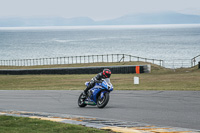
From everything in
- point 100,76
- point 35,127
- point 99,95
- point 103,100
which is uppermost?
point 100,76

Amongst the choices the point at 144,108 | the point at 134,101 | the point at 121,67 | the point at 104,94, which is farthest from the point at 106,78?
the point at 121,67

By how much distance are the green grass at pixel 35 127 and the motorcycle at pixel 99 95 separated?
3371mm

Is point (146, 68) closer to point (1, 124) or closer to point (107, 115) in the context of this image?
point (107, 115)

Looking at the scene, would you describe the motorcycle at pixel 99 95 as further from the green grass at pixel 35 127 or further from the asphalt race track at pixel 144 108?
the green grass at pixel 35 127

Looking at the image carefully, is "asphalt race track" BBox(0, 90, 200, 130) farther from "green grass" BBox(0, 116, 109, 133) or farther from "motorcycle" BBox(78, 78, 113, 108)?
"green grass" BBox(0, 116, 109, 133)

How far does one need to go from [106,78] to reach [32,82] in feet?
63.7

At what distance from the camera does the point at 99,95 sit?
1355 cm

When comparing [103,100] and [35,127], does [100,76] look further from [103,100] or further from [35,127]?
[35,127]

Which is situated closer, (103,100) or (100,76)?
(100,76)

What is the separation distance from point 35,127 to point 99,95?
15.2 feet

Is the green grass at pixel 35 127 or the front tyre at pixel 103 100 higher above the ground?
the front tyre at pixel 103 100

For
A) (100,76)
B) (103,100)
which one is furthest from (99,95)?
(100,76)

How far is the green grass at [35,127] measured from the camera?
864 cm

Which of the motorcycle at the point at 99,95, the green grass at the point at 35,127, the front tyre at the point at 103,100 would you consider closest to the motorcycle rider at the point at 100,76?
the motorcycle at the point at 99,95
